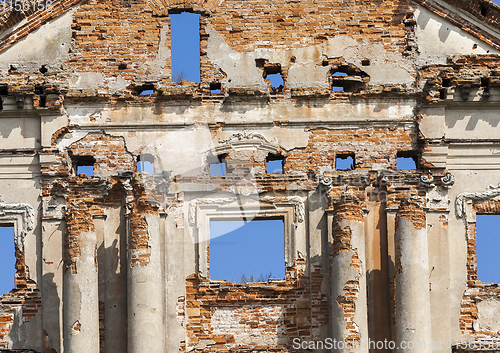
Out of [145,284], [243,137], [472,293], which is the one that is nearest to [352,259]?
[472,293]

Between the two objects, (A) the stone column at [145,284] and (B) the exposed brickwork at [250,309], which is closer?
(A) the stone column at [145,284]

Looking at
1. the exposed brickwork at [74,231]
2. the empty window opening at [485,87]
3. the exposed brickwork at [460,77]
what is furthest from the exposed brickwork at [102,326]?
the empty window opening at [485,87]

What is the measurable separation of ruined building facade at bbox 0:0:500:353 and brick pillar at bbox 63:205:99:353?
26mm

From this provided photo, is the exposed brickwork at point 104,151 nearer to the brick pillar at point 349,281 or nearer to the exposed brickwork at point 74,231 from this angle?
the exposed brickwork at point 74,231

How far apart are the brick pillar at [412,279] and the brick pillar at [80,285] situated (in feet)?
12.0

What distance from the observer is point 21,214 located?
41.5ft

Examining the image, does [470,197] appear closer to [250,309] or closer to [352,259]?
[352,259]

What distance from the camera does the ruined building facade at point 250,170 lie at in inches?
473

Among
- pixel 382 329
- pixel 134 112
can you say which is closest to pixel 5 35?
pixel 134 112

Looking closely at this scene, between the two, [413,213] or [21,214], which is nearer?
[413,213]

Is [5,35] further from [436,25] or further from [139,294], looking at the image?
[436,25]

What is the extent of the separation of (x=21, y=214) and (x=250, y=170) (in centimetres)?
298

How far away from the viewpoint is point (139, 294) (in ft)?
38.8

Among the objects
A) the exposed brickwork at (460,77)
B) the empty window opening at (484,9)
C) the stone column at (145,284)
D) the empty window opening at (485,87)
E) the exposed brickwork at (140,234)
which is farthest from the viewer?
the empty window opening at (484,9)
